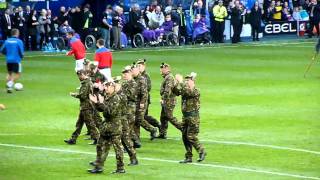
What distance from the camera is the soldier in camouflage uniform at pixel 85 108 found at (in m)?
27.1

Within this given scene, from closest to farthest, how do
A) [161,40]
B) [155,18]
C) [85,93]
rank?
[85,93] → [155,18] → [161,40]

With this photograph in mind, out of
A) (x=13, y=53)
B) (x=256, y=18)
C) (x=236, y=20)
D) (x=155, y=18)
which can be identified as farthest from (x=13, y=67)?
(x=256, y=18)

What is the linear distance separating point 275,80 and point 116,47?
1649cm

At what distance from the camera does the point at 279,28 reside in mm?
68438

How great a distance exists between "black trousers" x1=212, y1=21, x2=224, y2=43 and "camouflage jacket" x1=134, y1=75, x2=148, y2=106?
34334 millimetres

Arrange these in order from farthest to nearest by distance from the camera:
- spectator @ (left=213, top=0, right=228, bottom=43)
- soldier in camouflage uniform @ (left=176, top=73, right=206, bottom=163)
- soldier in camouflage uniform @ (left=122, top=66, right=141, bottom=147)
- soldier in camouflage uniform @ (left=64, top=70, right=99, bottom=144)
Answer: spectator @ (left=213, top=0, right=228, bottom=43), soldier in camouflage uniform @ (left=64, top=70, right=99, bottom=144), soldier in camouflage uniform @ (left=122, top=66, right=141, bottom=147), soldier in camouflage uniform @ (left=176, top=73, right=206, bottom=163)

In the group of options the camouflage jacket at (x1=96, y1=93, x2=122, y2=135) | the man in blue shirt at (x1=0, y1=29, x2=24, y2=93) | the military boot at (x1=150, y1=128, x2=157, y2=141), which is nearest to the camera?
the camouflage jacket at (x1=96, y1=93, x2=122, y2=135)

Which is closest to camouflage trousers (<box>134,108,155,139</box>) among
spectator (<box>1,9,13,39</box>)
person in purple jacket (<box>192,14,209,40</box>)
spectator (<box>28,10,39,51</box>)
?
spectator (<box>1,9,13,39</box>)

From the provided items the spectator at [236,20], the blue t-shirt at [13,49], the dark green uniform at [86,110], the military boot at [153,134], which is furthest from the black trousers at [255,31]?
the dark green uniform at [86,110]

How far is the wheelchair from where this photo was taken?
194 ft

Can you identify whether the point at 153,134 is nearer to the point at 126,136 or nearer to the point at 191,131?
the point at 191,131

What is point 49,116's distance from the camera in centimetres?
3366

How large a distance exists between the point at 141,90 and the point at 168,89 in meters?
1.05

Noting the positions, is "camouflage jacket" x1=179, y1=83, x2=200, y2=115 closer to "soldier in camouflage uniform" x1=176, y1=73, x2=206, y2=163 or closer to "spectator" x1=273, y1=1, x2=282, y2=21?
"soldier in camouflage uniform" x1=176, y1=73, x2=206, y2=163
